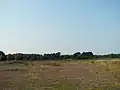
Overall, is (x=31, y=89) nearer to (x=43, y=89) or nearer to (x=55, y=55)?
(x=43, y=89)

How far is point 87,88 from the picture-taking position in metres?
20.1

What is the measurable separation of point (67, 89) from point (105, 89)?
284 cm

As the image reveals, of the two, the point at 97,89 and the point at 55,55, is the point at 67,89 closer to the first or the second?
the point at 97,89

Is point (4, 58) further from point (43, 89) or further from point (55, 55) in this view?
point (43, 89)

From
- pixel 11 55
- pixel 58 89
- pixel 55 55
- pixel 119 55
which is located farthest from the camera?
pixel 55 55

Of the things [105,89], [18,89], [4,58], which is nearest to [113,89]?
[105,89]

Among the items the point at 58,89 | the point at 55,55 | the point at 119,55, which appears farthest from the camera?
the point at 55,55

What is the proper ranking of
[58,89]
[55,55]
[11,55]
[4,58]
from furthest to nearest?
[55,55] < [11,55] < [4,58] < [58,89]

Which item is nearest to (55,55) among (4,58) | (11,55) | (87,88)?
(11,55)

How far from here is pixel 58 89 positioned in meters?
19.2

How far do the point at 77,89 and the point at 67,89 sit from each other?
0.76 meters

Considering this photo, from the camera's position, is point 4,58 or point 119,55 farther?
point 119,55

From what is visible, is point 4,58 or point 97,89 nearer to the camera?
point 97,89

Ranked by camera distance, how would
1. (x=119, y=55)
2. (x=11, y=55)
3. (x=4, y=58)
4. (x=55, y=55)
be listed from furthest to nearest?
1. (x=55, y=55)
2. (x=119, y=55)
3. (x=11, y=55)
4. (x=4, y=58)
